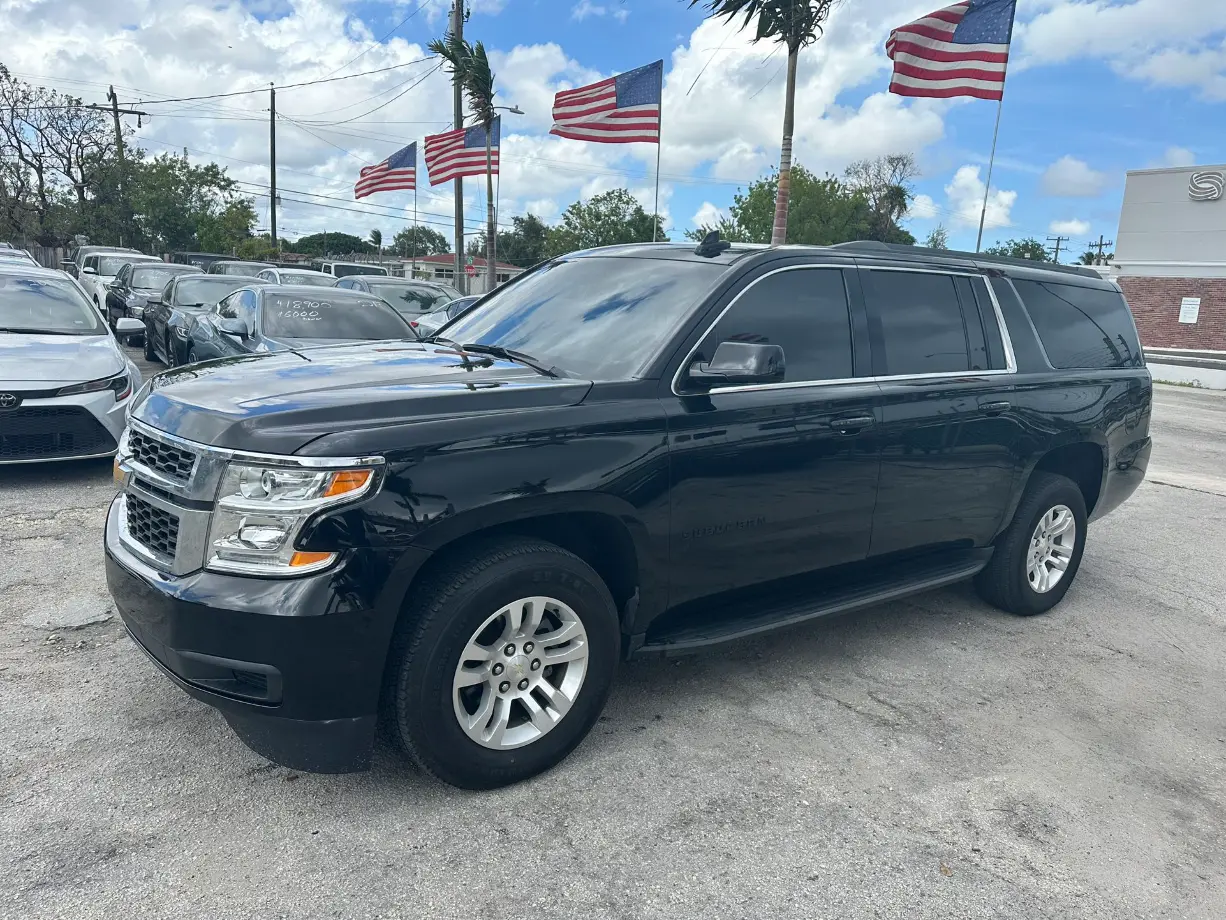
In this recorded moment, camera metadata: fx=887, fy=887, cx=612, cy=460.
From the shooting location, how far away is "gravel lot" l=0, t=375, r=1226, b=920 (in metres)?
2.55

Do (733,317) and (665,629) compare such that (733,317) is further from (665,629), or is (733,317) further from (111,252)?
(111,252)

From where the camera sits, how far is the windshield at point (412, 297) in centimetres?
1407

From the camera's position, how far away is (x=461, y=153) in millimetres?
20906

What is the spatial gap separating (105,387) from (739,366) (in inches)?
210

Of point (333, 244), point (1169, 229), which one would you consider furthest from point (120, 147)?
point (333, 244)

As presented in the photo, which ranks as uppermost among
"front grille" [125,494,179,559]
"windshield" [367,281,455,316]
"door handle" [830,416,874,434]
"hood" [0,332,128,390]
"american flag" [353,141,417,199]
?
"american flag" [353,141,417,199]

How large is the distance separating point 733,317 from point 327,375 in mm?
1591

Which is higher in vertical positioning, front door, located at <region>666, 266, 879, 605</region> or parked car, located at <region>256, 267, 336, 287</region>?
parked car, located at <region>256, 267, 336, 287</region>

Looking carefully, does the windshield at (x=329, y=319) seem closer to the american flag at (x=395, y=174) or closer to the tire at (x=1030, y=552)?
the tire at (x=1030, y=552)

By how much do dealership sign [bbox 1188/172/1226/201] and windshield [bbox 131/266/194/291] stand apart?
36452 millimetres

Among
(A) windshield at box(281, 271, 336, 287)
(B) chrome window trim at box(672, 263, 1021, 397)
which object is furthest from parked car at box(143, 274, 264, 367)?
(B) chrome window trim at box(672, 263, 1021, 397)

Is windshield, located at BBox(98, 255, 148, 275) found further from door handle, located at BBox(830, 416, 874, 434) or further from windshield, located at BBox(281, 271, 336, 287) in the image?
door handle, located at BBox(830, 416, 874, 434)

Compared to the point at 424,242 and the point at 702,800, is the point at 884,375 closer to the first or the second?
the point at 702,800

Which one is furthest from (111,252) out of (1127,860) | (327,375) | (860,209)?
(860,209)
